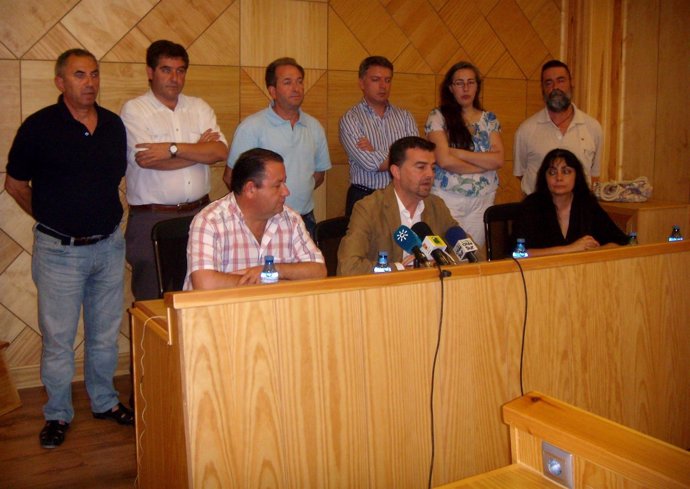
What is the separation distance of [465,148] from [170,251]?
189cm

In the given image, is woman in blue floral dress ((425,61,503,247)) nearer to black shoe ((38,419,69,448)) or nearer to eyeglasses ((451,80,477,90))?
eyeglasses ((451,80,477,90))

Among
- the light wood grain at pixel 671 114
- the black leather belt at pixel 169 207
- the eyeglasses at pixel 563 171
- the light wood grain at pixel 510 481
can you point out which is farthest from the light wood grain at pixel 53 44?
the light wood grain at pixel 671 114

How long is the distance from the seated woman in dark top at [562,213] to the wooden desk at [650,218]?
121 centimetres

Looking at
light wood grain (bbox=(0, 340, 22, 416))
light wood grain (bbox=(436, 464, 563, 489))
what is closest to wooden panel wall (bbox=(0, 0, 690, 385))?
light wood grain (bbox=(0, 340, 22, 416))

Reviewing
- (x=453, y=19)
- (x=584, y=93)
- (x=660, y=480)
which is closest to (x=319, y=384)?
(x=660, y=480)

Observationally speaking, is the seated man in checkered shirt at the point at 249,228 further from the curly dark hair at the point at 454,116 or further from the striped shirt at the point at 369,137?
the curly dark hair at the point at 454,116

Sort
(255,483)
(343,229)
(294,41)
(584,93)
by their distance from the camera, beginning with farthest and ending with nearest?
(584,93), (294,41), (343,229), (255,483)

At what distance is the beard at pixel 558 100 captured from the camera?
480 cm

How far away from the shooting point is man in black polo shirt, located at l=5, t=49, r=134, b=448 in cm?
353

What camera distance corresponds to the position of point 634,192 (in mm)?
5207

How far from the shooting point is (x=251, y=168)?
3.01 metres

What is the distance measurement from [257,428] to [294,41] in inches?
127

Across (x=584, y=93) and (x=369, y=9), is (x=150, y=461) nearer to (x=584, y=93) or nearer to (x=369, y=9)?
(x=369, y=9)

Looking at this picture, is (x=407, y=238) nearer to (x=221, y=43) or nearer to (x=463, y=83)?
(x=463, y=83)
